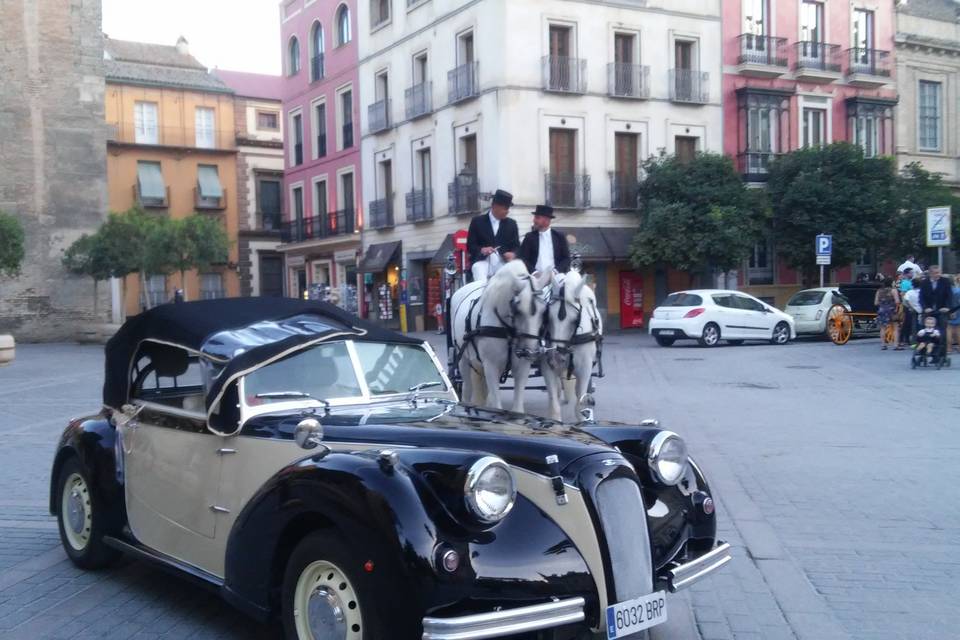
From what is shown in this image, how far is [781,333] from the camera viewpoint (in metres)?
26.5

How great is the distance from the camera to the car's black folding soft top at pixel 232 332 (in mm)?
4840

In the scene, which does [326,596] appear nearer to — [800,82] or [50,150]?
[800,82]

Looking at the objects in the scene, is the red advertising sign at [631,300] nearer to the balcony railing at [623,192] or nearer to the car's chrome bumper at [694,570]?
the balcony railing at [623,192]

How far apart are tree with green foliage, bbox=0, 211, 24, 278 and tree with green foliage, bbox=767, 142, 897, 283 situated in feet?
86.4

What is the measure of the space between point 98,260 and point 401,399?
107 feet

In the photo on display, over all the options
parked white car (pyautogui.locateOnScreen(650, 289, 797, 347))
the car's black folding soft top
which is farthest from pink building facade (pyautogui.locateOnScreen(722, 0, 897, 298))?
the car's black folding soft top

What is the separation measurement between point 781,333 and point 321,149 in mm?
26338

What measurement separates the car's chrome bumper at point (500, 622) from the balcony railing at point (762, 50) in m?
35.4

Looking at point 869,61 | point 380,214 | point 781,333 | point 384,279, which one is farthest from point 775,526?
point 869,61

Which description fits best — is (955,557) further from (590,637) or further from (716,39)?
(716,39)

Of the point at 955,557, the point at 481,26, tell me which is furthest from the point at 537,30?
the point at 955,557

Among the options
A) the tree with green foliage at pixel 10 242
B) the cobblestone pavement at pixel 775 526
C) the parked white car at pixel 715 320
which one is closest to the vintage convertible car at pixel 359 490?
the cobblestone pavement at pixel 775 526

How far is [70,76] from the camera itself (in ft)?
123

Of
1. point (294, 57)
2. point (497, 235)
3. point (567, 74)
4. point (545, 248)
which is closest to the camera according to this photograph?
point (545, 248)
